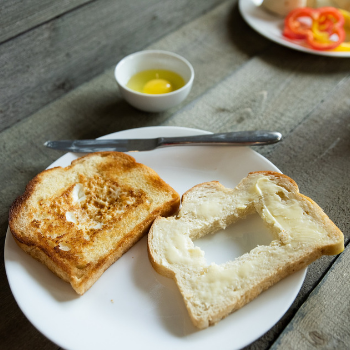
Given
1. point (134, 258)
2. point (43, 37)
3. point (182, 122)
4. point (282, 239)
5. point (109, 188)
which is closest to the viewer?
point (282, 239)

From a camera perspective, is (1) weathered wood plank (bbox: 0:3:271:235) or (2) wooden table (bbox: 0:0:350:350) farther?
(1) weathered wood plank (bbox: 0:3:271:235)

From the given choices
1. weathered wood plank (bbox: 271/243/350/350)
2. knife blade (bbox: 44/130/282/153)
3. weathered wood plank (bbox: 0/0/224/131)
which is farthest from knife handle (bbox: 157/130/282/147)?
weathered wood plank (bbox: 0/0/224/131)

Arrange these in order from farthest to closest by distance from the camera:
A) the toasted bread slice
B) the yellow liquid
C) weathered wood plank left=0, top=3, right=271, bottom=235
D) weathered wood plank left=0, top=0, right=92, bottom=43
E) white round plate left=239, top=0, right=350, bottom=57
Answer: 1. white round plate left=239, top=0, right=350, bottom=57
2. the yellow liquid
3. weathered wood plank left=0, top=3, right=271, bottom=235
4. weathered wood plank left=0, top=0, right=92, bottom=43
5. the toasted bread slice

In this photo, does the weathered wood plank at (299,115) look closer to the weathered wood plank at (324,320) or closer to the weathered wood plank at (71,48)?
the weathered wood plank at (324,320)

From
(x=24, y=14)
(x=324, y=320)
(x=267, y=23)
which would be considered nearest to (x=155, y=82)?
(x=24, y=14)

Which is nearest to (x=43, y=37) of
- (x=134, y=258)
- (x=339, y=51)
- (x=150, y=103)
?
(x=150, y=103)

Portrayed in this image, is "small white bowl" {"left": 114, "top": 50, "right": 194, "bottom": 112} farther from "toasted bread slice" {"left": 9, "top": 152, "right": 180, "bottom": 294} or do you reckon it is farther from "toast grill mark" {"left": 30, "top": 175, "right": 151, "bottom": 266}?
"toast grill mark" {"left": 30, "top": 175, "right": 151, "bottom": 266}

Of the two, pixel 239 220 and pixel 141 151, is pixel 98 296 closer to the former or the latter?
pixel 239 220
